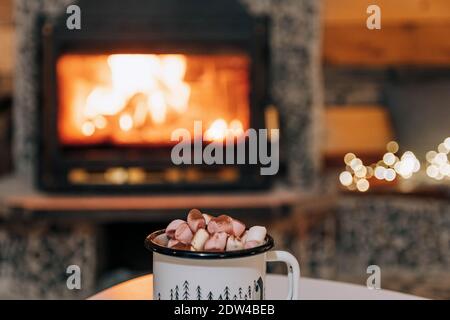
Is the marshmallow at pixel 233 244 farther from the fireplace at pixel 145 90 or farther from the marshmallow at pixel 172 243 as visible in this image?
the fireplace at pixel 145 90

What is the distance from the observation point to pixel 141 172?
2.50m

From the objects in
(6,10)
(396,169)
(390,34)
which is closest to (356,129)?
(396,169)

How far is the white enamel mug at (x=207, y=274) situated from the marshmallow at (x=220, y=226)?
0.13 ft

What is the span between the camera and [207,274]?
830mm

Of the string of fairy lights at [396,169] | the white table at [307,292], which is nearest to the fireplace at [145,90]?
the string of fairy lights at [396,169]

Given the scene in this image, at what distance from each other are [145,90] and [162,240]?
170 centimetres

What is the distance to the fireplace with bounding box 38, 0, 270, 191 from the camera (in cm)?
247

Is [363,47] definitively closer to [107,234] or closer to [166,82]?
[166,82]

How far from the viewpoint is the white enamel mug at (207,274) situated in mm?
829

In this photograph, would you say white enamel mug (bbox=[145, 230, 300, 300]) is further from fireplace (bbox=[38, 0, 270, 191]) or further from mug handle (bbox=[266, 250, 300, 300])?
fireplace (bbox=[38, 0, 270, 191])

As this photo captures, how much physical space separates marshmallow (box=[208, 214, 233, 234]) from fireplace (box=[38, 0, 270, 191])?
5.23 ft

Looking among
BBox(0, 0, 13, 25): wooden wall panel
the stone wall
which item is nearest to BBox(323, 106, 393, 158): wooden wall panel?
the stone wall

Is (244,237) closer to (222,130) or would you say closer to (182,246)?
(182,246)
